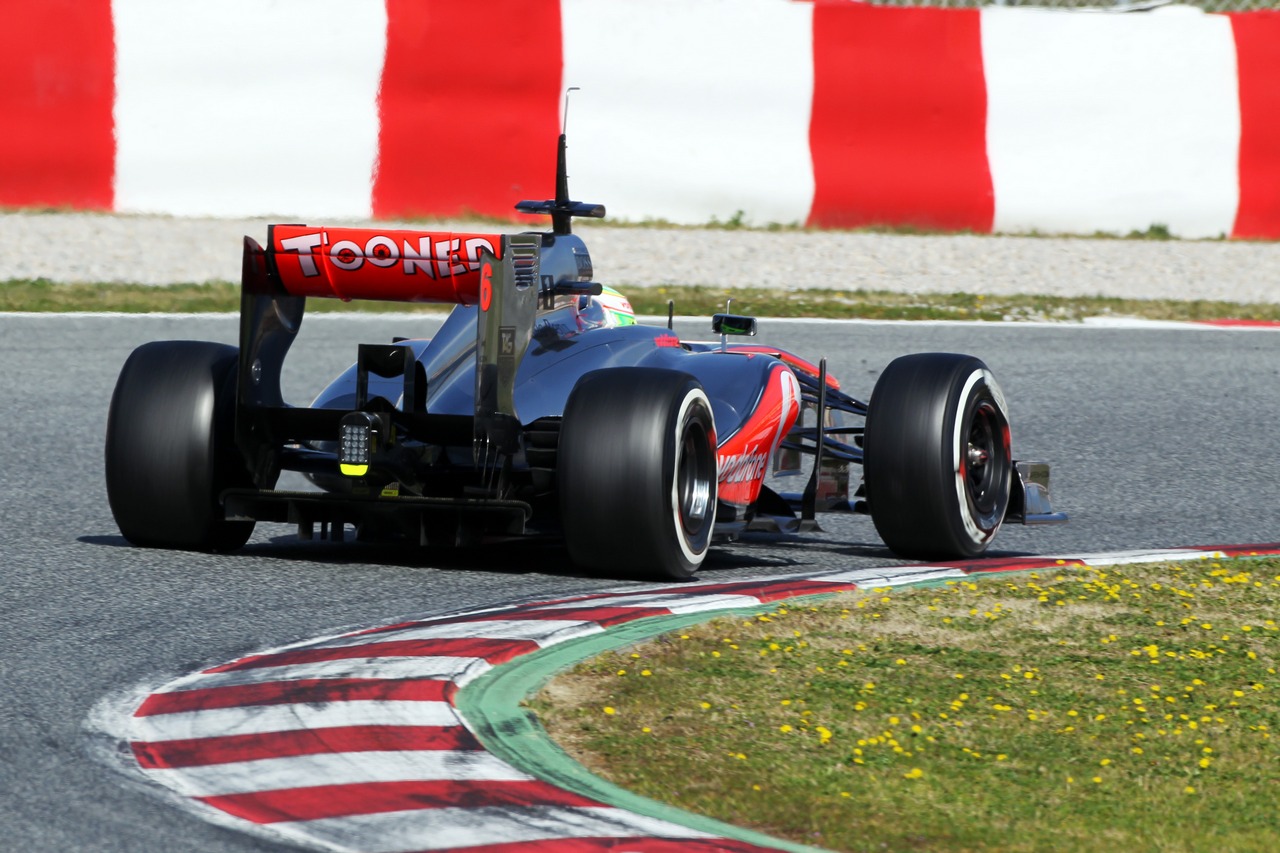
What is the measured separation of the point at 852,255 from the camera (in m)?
14.9

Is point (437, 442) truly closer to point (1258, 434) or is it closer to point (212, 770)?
point (212, 770)

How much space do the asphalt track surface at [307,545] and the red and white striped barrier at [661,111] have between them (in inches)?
74.3

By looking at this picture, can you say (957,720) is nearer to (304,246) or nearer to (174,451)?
(304,246)

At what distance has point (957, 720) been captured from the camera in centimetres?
491

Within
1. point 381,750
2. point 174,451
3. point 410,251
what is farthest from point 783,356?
point 381,750

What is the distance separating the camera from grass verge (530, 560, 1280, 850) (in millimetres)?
4152

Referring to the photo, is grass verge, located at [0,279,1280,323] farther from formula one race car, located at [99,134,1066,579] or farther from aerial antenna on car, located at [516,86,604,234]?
formula one race car, located at [99,134,1066,579]

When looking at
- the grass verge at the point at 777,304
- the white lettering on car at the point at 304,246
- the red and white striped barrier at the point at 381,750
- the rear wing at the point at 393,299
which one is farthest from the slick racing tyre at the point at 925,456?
the grass verge at the point at 777,304

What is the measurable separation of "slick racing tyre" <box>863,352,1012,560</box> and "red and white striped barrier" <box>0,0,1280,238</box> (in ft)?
22.9

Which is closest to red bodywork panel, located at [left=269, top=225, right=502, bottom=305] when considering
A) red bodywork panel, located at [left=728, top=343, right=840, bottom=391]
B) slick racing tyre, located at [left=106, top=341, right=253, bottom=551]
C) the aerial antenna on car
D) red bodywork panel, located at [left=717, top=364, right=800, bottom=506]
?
slick racing tyre, located at [left=106, top=341, right=253, bottom=551]

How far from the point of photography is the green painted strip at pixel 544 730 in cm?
407

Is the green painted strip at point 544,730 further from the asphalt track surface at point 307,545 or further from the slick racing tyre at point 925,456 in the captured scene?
the slick racing tyre at point 925,456

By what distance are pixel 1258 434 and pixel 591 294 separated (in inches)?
184

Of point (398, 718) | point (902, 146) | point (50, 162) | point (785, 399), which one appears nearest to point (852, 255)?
point (902, 146)
